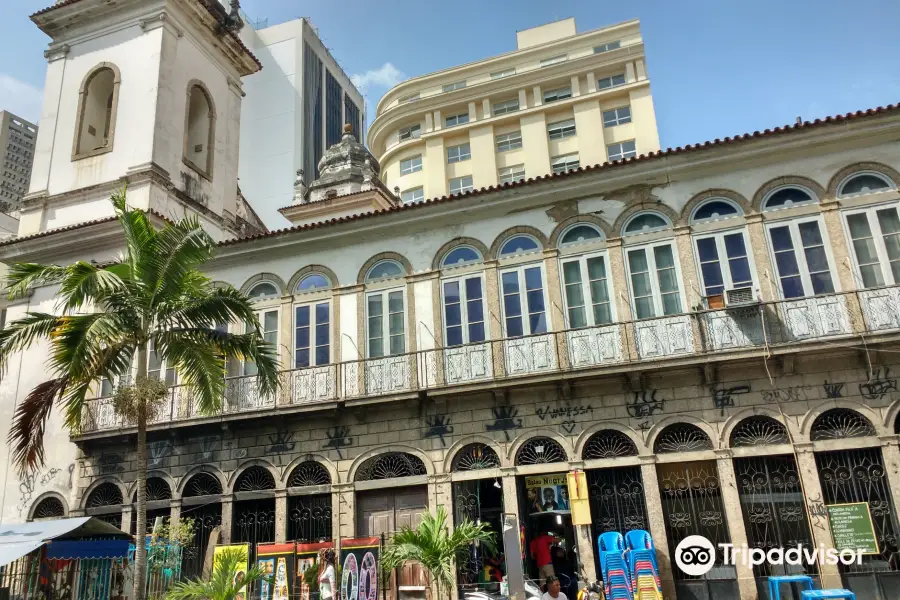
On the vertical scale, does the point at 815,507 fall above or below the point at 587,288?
below

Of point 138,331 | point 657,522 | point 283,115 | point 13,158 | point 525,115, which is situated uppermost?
point 13,158

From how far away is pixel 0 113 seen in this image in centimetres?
6203

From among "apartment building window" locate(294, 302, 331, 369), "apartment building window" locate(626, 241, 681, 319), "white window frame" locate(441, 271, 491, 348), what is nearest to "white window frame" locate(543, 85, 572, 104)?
"white window frame" locate(441, 271, 491, 348)

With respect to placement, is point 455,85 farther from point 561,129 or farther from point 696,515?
point 696,515

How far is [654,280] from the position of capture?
1446 centimetres

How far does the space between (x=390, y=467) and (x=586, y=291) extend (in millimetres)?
5193

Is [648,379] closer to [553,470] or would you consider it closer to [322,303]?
[553,470]

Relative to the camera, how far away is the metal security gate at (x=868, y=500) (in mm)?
11914

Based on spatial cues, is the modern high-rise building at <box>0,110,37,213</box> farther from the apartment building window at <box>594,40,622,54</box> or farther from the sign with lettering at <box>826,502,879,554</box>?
the sign with lettering at <box>826,502,879,554</box>

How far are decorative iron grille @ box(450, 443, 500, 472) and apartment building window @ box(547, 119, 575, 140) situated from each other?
2442cm

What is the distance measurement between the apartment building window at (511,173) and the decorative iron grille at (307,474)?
75.7 feet

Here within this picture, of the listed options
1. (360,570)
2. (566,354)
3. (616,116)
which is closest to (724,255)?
(566,354)

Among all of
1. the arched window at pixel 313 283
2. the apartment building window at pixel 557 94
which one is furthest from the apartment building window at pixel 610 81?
the arched window at pixel 313 283

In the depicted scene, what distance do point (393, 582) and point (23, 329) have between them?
7.73 metres
